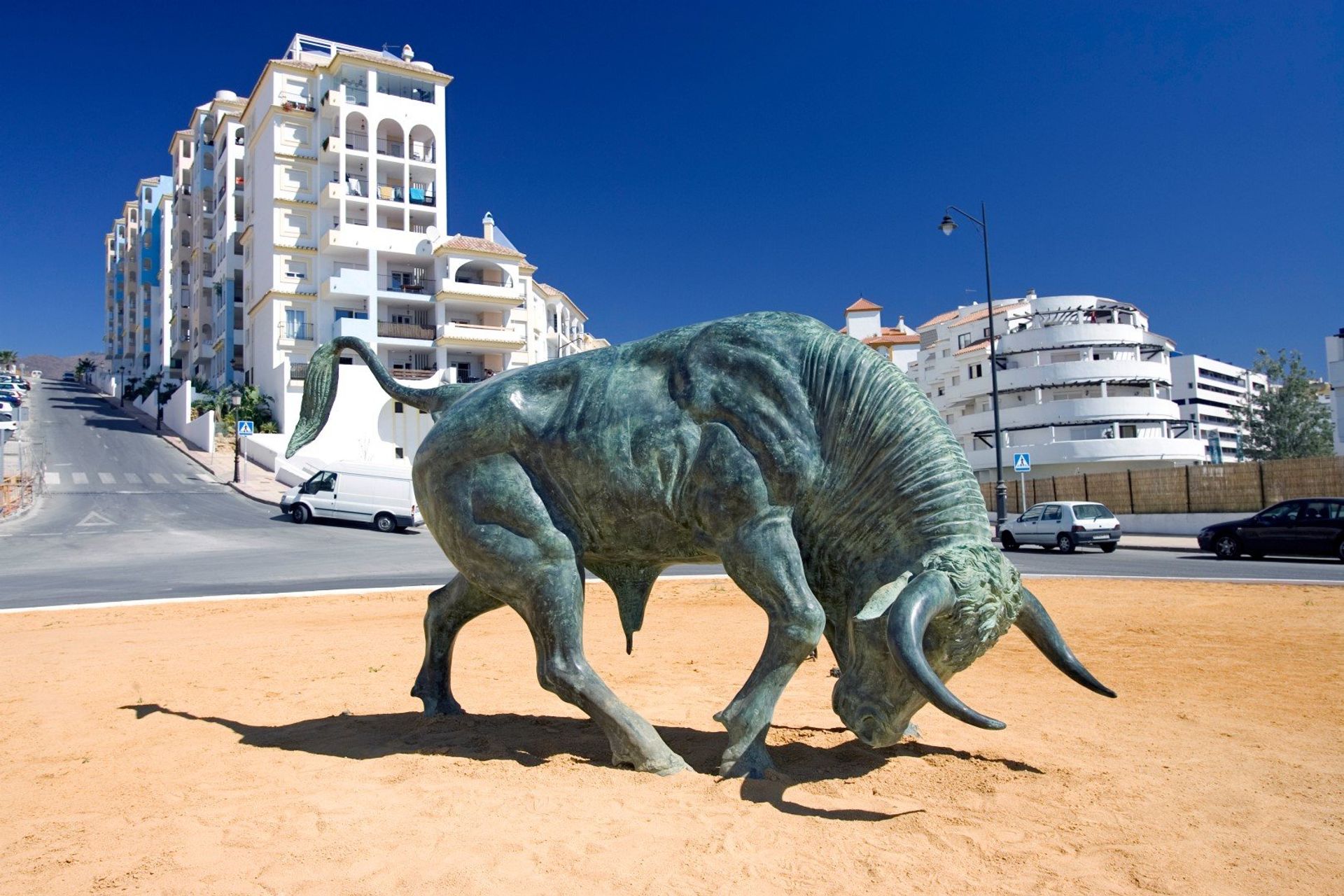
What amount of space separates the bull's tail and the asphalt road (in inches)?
370

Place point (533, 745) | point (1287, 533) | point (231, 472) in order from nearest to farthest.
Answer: point (533, 745) → point (1287, 533) → point (231, 472)

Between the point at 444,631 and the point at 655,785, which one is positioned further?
the point at 444,631

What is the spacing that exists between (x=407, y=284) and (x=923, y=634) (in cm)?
4839

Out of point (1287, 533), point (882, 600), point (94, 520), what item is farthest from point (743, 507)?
point (94, 520)

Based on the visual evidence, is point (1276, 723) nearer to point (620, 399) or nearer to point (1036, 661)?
point (1036, 661)

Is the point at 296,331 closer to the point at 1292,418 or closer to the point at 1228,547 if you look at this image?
the point at 1228,547

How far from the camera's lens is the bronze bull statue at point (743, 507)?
3.54 meters

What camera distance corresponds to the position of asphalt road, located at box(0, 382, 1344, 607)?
14.7 m

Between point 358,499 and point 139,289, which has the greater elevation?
point 139,289

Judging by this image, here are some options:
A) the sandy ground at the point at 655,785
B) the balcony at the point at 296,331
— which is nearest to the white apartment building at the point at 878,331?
the balcony at the point at 296,331

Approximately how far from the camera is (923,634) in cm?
314

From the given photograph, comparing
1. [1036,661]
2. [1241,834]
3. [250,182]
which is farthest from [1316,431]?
[250,182]

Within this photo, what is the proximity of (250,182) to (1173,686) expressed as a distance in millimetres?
57503

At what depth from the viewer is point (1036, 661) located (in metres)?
7.33
